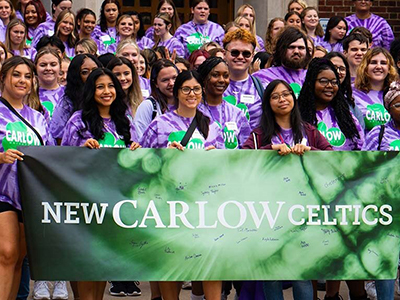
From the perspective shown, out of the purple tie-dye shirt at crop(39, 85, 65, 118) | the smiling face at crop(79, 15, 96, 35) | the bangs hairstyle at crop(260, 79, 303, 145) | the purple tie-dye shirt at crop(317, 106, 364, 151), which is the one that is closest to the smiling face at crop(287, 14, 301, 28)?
the smiling face at crop(79, 15, 96, 35)

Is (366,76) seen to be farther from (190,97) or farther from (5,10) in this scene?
(5,10)

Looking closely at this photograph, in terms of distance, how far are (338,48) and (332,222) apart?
525 cm

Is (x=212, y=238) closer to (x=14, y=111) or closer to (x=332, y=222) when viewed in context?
(x=332, y=222)

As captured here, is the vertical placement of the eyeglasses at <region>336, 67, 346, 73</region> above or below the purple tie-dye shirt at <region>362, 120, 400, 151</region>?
above

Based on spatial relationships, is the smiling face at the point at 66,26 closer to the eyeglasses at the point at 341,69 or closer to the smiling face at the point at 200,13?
the smiling face at the point at 200,13

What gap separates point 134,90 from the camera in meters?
7.93

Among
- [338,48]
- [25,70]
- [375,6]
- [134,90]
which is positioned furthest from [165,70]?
[375,6]

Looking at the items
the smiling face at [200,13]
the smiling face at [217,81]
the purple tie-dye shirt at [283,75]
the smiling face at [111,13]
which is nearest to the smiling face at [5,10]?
the smiling face at [111,13]

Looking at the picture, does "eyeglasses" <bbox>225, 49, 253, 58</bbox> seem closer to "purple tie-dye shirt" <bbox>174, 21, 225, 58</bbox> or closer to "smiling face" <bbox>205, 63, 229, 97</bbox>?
"smiling face" <bbox>205, 63, 229, 97</bbox>

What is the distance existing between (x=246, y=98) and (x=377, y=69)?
4.29 ft

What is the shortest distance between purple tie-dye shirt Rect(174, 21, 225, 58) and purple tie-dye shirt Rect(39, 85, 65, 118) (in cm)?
333

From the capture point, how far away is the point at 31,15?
37.7ft

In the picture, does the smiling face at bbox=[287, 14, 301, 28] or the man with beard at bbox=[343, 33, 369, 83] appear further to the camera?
the smiling face at bbox=[287, 14, 301, 28]

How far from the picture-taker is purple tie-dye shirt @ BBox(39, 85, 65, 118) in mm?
8383
